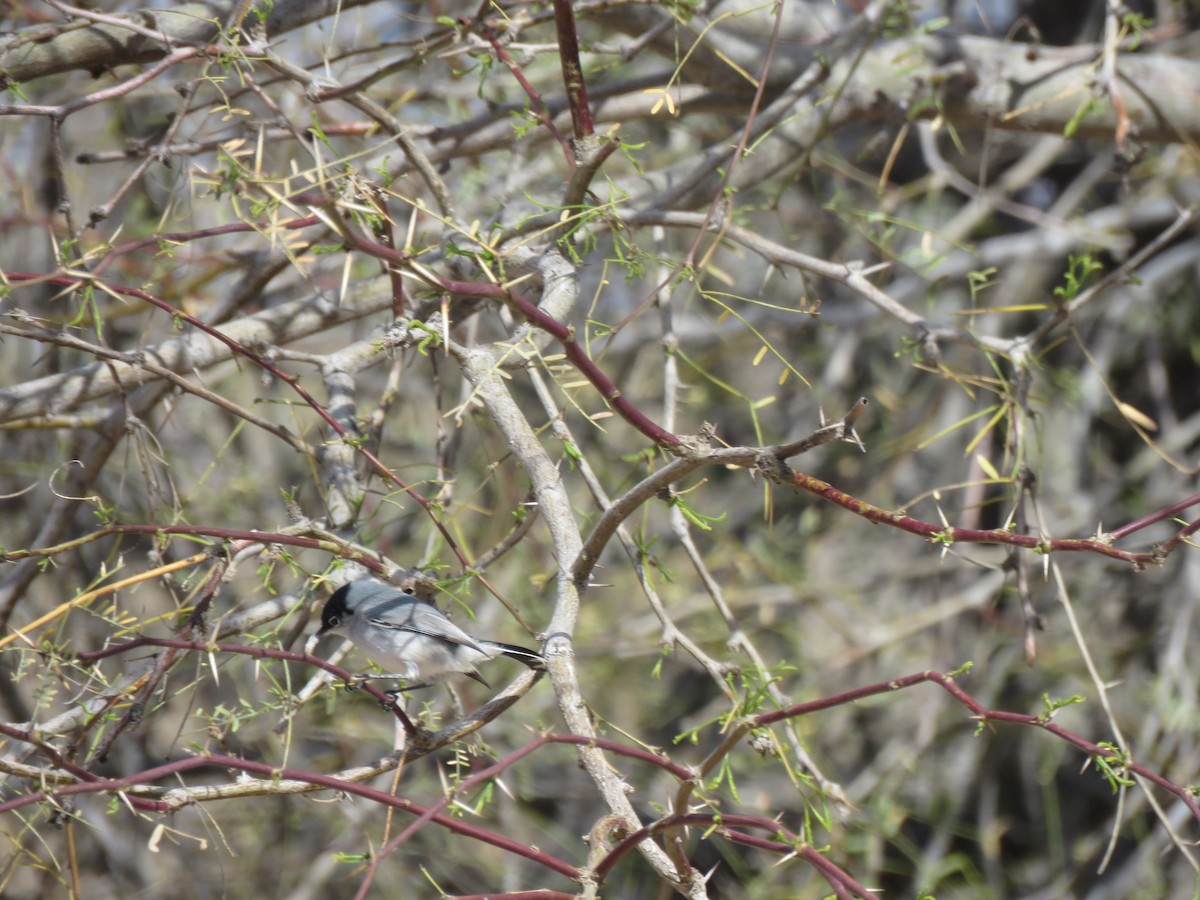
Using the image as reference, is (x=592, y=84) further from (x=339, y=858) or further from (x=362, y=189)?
(x=339, y=858)

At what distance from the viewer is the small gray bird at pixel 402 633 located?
181 cm

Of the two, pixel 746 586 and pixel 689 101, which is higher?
pixel 689 101

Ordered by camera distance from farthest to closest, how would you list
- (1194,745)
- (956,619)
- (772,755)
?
(956,619)
(1194,745)
(772,755)

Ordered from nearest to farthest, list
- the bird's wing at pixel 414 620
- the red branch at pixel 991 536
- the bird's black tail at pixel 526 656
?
the red branch at pixel 991 536 → the bird's black tail at pixel 526 656 → the bird's wing at pixel 414 620

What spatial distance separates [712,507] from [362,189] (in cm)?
329

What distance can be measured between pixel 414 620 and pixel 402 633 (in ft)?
0.30

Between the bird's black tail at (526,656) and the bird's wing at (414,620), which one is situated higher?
the bird's black tail at (526,656)

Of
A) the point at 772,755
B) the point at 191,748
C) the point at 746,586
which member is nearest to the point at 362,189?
the point at 191,748

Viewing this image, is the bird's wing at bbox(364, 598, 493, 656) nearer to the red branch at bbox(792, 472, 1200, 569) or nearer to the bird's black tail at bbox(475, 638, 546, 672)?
the bird's black tail at bbox(475, 638, 546, 672)

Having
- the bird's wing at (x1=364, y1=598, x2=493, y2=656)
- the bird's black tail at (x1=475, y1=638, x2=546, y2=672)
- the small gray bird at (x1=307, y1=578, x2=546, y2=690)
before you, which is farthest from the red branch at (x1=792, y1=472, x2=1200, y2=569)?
the bird's wing at (x1=364, y1=598, x2=493, y2=656)

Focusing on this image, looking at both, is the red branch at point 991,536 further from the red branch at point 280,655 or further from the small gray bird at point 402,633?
the small gray bird at point 402,633

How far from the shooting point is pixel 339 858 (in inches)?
49.1

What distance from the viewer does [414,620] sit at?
1.85 meters

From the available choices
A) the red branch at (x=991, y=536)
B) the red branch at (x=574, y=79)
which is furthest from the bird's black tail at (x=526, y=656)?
the red branch at (x=574, y=79)
